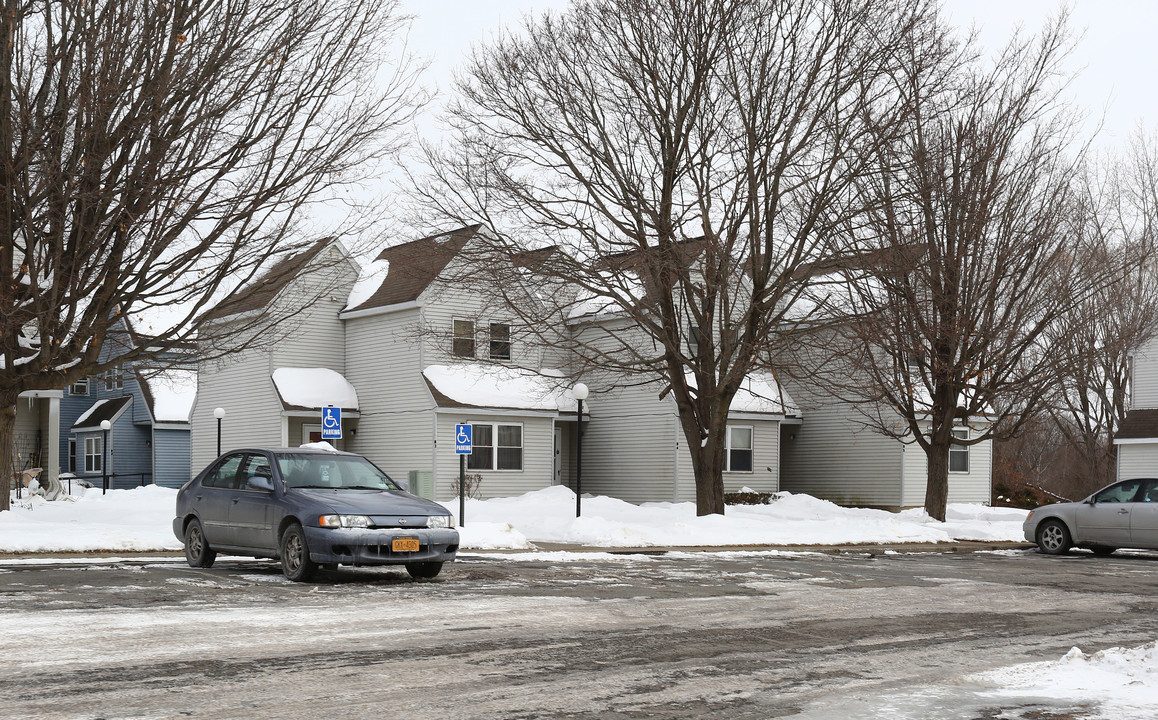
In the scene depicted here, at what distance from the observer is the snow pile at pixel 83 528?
1731 cm

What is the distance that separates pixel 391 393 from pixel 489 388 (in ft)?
9.35

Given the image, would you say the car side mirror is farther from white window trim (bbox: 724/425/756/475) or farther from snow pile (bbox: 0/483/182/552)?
white window trim (bbox: 724/425/756/475)

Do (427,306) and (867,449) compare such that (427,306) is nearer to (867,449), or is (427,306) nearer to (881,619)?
(867,449)

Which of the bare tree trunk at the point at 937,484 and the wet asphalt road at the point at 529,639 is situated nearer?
the wet asphalt road at the point at 529,639

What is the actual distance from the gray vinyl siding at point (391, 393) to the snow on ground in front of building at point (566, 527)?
2916mm

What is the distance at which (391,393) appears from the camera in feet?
117

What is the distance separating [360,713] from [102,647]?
2.95 metres

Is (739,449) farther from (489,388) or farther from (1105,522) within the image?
(1105,522)

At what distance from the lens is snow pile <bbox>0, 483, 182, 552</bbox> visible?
56.8 feet

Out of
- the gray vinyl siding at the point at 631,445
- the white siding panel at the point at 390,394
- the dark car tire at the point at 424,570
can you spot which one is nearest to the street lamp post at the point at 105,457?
the white siding panel at the point at 390,394

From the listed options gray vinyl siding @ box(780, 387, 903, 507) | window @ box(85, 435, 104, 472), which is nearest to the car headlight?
gray vinyl siding @ box(780, 387, 903, 507)

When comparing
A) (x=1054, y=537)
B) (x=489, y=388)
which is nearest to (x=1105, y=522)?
(x=1054, y=537)

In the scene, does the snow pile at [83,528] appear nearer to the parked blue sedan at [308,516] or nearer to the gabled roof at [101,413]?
the parked blue sedan at [308,516]

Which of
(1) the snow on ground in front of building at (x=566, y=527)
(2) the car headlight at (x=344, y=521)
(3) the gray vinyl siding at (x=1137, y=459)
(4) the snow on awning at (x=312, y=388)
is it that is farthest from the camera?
(3) the gray vinyl siding at (x=1137, y=459)
